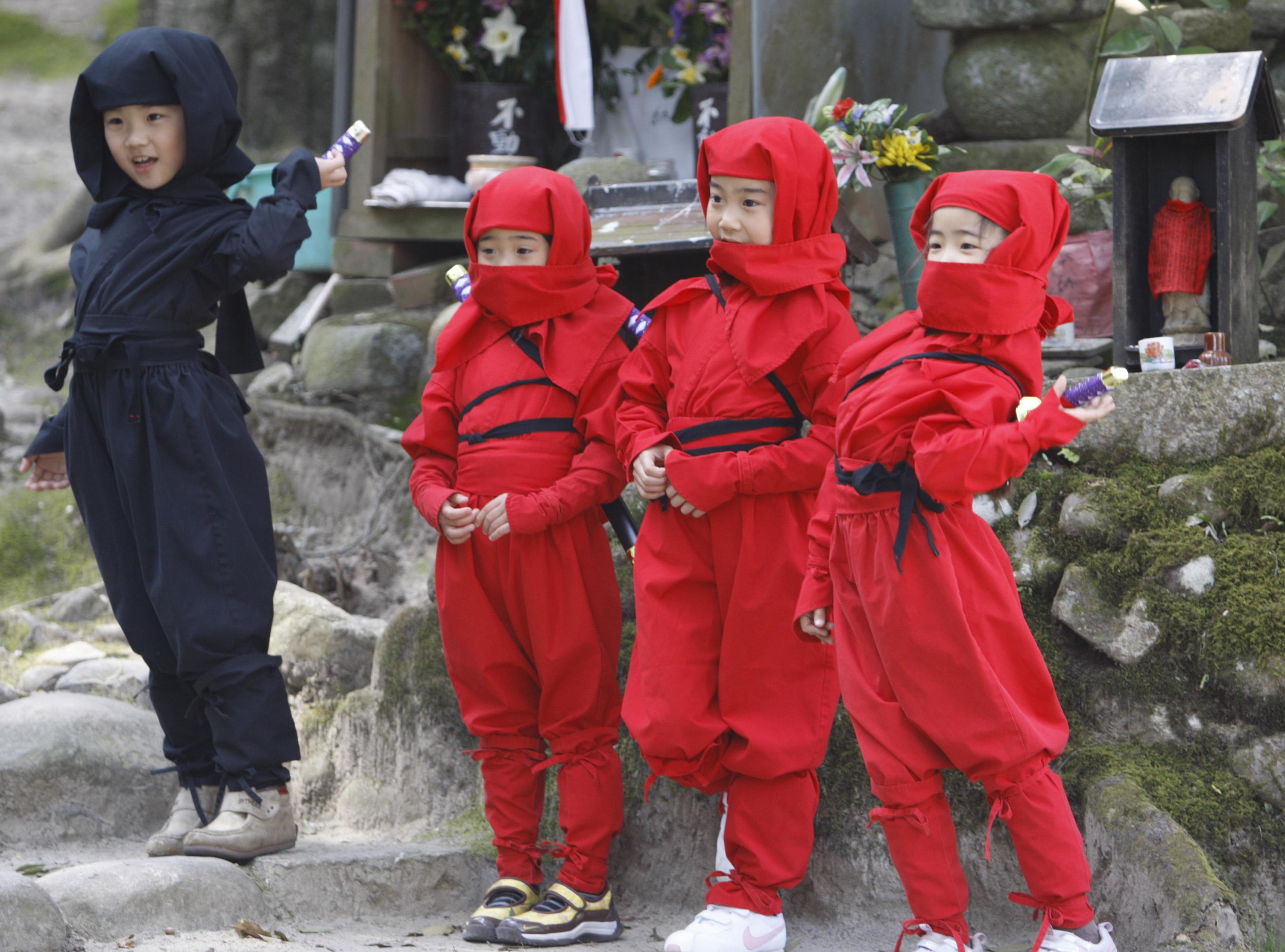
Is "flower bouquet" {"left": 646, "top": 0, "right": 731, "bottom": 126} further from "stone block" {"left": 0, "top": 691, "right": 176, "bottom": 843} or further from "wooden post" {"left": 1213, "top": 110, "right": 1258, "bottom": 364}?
"stone block" {"left": 0, "top": 691, "right": 176, "bottom": 843}

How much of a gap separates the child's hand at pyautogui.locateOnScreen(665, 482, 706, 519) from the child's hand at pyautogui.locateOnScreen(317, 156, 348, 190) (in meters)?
1.11

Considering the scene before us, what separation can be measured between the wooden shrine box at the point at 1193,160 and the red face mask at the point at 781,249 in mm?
1153

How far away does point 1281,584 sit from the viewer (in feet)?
8.94

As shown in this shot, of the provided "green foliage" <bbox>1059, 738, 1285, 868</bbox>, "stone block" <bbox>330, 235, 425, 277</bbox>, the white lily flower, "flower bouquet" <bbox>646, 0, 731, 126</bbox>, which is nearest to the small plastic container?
"stone block" <bbox>330, 235, 425, 277</bbox>

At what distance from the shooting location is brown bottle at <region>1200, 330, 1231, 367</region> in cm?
331

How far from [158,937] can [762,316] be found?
1.76 m

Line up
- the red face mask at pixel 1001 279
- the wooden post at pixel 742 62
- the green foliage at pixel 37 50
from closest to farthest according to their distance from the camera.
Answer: the red face mask at pixel 1001 279, the wooden post at pixel 742 62, the green foliage at pixel 37 50

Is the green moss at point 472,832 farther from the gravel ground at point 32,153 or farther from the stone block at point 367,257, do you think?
the gravel ground at point 32,153

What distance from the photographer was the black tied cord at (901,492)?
2266mm

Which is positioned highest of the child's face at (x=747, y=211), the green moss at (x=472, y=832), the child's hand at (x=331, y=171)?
the child's hand at (x=331, y=171)

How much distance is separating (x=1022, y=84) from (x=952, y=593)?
3090 mm

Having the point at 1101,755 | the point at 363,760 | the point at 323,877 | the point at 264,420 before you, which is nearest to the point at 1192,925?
the point at 1101,755

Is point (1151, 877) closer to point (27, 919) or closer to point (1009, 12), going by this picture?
point (27, 919)

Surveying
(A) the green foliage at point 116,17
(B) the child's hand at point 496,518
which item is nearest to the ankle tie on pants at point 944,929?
(B) the child's hand at point 496,518
